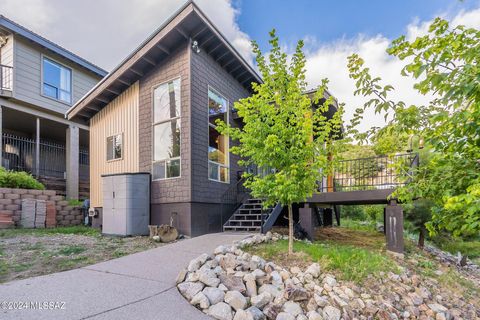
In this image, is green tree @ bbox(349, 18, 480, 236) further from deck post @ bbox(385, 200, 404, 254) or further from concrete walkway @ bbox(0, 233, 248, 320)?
deck post @ bbox(385, 200, 404, 254)

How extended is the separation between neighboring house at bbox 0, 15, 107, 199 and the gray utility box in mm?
4790

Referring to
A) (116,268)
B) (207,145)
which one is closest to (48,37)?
(207,145)

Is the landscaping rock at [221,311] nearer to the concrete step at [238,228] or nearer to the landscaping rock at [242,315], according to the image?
the landscaping rock at [242,315]

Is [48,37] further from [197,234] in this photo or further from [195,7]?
[197,234]

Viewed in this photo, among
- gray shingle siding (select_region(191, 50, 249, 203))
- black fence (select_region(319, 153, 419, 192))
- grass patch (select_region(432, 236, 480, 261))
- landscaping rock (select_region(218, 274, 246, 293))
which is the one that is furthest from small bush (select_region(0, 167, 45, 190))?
grass patch (select_region(432, 236, 480, 261))

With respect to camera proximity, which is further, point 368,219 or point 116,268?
point 368,219

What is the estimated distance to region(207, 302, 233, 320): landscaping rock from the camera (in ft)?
9.99

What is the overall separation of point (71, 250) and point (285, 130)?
472 cm

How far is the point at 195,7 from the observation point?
7125 mm

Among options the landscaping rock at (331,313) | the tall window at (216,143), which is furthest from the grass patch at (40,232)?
the landscaping rock at (331,313)

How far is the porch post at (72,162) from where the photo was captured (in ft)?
41.5

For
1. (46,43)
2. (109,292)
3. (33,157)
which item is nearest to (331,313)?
(109,292)

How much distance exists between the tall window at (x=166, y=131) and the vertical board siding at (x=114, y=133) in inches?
31.6

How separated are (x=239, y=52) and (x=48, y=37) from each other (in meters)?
9.30
